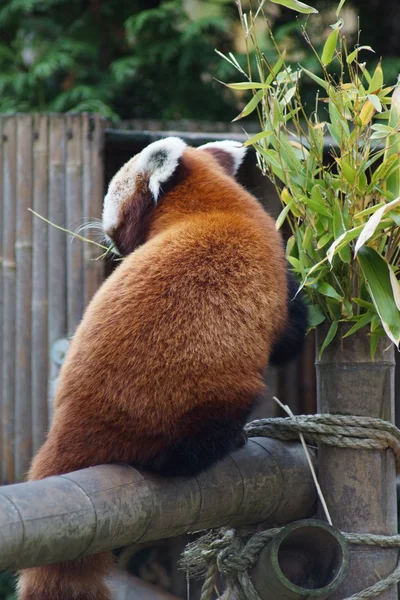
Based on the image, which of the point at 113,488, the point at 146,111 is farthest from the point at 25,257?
the point at 113,488

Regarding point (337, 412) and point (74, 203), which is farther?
point (74, 203)

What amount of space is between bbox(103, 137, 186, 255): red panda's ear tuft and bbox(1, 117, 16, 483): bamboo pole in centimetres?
219

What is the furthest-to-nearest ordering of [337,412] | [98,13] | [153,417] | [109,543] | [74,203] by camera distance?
[98,13] < [74,203] < [337,412] < [153,417] < [109,543]

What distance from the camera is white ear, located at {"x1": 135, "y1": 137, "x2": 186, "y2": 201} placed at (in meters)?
2.27

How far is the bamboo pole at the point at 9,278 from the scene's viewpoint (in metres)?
4.49

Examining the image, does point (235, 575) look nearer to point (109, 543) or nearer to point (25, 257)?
point (109, 543)

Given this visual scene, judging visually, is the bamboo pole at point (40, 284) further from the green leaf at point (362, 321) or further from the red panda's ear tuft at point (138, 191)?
the green leaf at point (362, 321)

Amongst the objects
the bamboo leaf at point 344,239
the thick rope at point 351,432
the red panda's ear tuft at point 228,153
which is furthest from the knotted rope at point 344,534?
the red panda's ear tuft at point 228,153

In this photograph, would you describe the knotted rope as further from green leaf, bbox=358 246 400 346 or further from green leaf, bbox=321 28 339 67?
green leaf, bbox=321 28 339 67

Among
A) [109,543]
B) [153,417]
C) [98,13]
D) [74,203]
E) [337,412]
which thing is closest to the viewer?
[109,543]

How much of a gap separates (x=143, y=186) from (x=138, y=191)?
0.02m

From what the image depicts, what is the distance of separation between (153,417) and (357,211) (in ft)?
2.25

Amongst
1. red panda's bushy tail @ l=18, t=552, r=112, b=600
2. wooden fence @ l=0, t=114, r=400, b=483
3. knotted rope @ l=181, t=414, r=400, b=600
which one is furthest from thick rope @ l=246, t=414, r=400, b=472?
wooden fence @ l=0, t=114, r=400, b=483

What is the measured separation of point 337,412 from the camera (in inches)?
81.7
